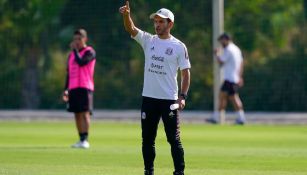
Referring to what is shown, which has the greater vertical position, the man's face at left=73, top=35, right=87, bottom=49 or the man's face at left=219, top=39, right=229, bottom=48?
the man's face at left=73, top=35, right=87, bottom=49

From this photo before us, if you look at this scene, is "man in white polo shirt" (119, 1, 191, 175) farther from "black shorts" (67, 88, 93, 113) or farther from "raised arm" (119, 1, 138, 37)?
"black shorts" (67, 88, 93, 113)

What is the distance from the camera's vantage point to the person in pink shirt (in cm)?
1864

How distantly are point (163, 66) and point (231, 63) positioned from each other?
15.0 meters

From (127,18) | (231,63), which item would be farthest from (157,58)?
(231,63)

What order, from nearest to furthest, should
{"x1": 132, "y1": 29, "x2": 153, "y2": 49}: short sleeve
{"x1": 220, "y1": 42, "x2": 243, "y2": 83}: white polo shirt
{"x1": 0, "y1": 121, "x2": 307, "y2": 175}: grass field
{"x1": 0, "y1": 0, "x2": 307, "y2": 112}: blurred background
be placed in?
{"x1": 132, "y1": 29, "x2": 153, "y2": 49}: short sleeve, {"x1": 0, "y1": 121, "x2": 307, "y2": 175}: grass field, {"x1": 220, "y1": 42, "x2": 243, "y2": 83}: white polo shirt, {"x1": 0, "y1": 0, "x2": 307, "y2": 112}: blurred background

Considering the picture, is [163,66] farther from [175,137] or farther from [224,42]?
[224,42]

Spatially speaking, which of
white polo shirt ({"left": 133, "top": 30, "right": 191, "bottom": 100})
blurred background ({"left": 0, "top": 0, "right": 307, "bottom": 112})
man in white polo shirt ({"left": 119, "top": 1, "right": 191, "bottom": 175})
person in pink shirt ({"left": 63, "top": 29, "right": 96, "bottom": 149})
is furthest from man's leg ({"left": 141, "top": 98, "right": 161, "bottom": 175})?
blurred background ({"left": 0, "top": 0, "right": 307, "bottom": 112})

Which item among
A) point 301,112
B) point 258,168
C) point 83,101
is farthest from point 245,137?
point 301,112

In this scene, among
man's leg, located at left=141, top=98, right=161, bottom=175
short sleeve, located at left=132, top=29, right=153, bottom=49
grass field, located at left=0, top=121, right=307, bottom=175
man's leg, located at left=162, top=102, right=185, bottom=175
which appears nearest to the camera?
man's leg, located at left=162, top=102, right=185, bottom=175

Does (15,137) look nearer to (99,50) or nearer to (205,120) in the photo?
(205,120)

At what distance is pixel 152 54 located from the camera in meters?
12.8

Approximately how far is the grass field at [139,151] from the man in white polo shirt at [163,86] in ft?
3.68

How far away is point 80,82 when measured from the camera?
18859 millimetres

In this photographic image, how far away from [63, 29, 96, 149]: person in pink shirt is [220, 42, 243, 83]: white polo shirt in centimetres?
919
